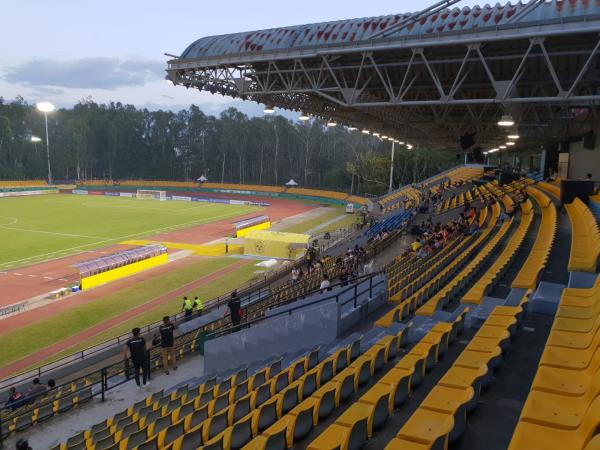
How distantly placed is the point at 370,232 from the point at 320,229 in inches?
675

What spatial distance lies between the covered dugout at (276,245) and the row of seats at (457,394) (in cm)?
2662

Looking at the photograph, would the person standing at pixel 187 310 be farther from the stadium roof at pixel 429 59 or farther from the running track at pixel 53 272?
the stadium roof at pixel 429 59

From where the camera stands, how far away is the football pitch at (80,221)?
1443 inches

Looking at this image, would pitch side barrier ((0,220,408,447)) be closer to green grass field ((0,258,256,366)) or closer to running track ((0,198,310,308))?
green grass field ((0,258,256,366))

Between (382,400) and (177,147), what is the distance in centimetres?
11700

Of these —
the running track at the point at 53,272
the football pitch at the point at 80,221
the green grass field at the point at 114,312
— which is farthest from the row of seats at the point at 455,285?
the football pitch at the point at 80,221

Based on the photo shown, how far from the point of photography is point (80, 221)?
50375 millimetres

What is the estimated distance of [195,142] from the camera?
114250 millimetres

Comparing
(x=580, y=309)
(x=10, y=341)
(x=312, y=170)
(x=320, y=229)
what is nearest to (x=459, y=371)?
(x=580, y=309)

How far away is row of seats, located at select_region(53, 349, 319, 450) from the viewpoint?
5867mm

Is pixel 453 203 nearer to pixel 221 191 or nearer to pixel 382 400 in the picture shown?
pixel 382 400

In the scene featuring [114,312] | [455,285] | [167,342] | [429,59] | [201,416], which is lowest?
[114,312]

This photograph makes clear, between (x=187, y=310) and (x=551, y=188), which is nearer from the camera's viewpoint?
(x=187, y=310)

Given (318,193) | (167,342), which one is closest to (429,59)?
(167,342)
